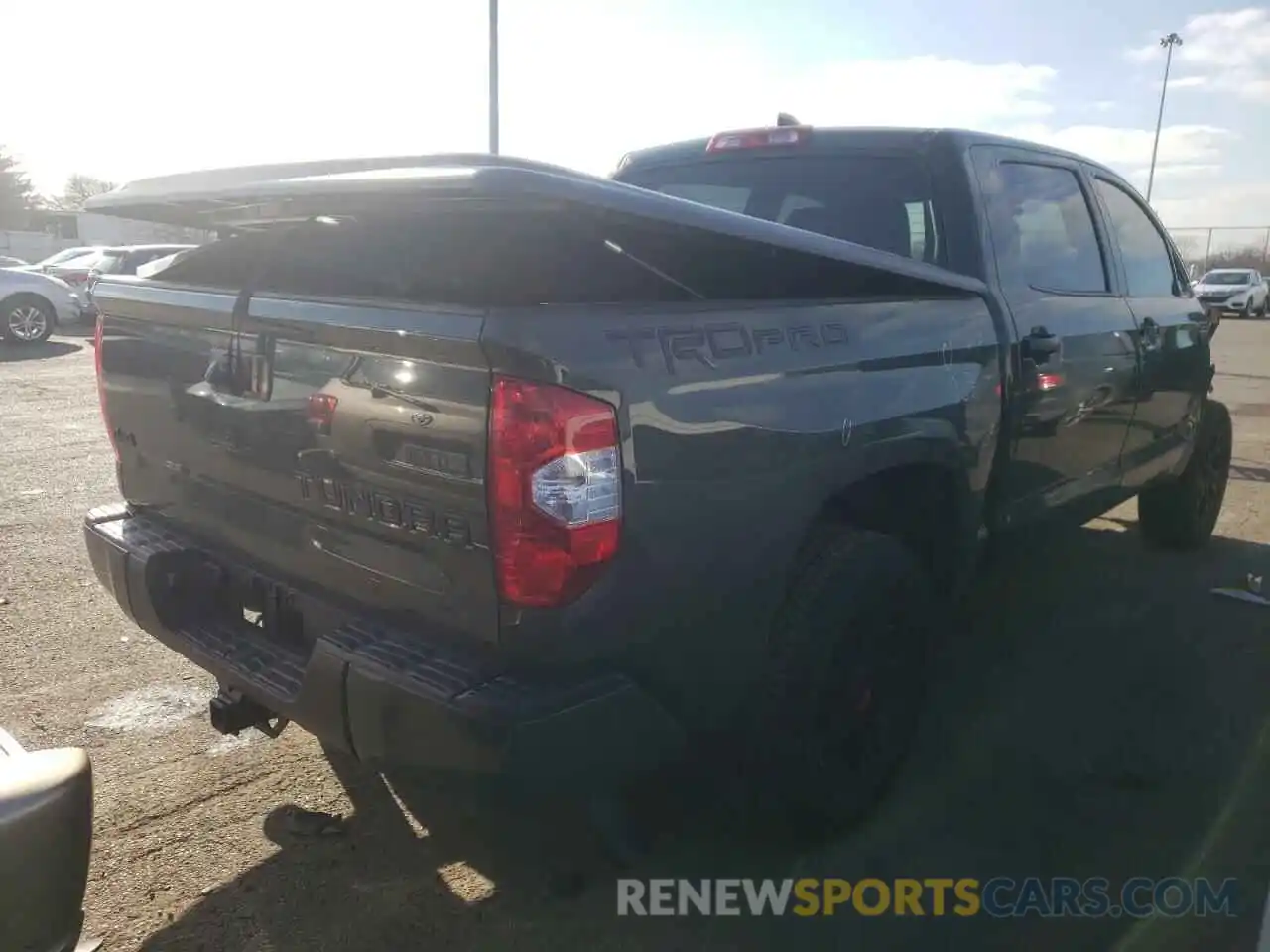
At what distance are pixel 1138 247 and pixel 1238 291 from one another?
3093cm

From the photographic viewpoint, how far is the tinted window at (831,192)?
133 inches

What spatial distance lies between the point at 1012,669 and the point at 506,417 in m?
2.93

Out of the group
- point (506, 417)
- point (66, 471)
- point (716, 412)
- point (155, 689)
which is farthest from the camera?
point (66, 471)

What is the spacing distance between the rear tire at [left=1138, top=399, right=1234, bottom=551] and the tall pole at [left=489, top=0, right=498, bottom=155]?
926 cm

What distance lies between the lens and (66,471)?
22.2 ft

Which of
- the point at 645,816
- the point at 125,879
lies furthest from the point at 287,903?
the point at 645,816

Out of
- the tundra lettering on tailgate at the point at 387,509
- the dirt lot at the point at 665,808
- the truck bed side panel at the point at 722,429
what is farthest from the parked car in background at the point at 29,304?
the truck bed side panel at the point at 722,429

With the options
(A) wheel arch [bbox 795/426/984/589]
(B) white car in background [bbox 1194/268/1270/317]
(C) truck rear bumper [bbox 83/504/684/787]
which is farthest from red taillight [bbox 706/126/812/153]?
(B) white car in background [bbox 1194/268/1270/317]

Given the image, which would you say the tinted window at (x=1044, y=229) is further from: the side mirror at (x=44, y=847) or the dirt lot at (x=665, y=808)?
the side mirror at (x=44, y=847)

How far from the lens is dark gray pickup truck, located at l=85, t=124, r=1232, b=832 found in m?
1.93

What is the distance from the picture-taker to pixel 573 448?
1888mm

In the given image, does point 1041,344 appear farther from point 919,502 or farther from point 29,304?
point 29,304

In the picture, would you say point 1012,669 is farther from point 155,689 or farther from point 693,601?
point 155,689

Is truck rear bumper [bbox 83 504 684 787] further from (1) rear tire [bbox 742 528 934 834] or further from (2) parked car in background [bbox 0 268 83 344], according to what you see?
(2) parked car in background [bbox 0 268 83 344]
